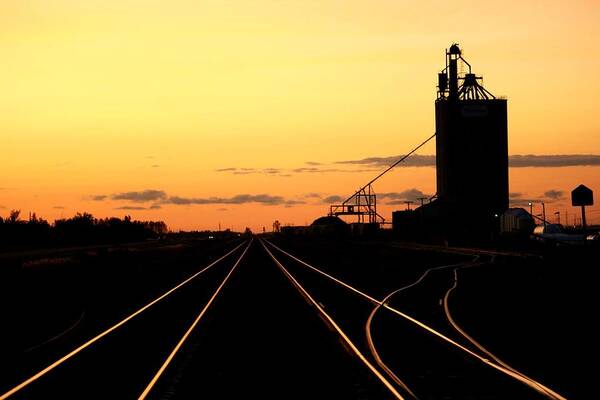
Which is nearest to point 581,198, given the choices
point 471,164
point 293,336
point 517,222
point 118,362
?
point 293,336

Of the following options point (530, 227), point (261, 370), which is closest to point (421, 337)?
point (261, 370)

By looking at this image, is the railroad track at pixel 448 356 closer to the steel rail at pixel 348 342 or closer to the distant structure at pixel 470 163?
the steel rail at pixel 348 342

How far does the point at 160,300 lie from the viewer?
31281 millimetres

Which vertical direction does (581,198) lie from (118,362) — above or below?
above

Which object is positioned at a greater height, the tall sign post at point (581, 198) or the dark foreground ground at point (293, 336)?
the tall sign post at point (581, 198)

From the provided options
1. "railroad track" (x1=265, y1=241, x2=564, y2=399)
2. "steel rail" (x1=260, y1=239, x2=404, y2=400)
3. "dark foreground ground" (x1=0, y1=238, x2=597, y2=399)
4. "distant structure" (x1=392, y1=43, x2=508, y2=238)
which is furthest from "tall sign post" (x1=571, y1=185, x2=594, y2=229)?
"distant structure" (x1=392, y1=43, x2=508, y2=238)

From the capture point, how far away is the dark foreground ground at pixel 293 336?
1301 centimetres

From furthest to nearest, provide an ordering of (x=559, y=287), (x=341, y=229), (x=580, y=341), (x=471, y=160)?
(x=341, y=229)
(x=471, y=160)
(x=559, y=287)
(x=580, y=341)

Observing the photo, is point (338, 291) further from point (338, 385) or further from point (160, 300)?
point (338, 385)

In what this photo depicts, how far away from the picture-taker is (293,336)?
19.6 meters

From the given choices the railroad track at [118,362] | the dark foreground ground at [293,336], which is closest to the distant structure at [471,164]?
the dark foreground ground at [293,336]

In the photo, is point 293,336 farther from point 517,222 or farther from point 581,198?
point 517,222

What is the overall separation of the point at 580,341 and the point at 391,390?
25.9 feet

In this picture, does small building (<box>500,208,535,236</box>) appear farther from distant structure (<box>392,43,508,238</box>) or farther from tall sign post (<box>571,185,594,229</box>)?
tall sign post (<box>571,185,594,229</box>)
